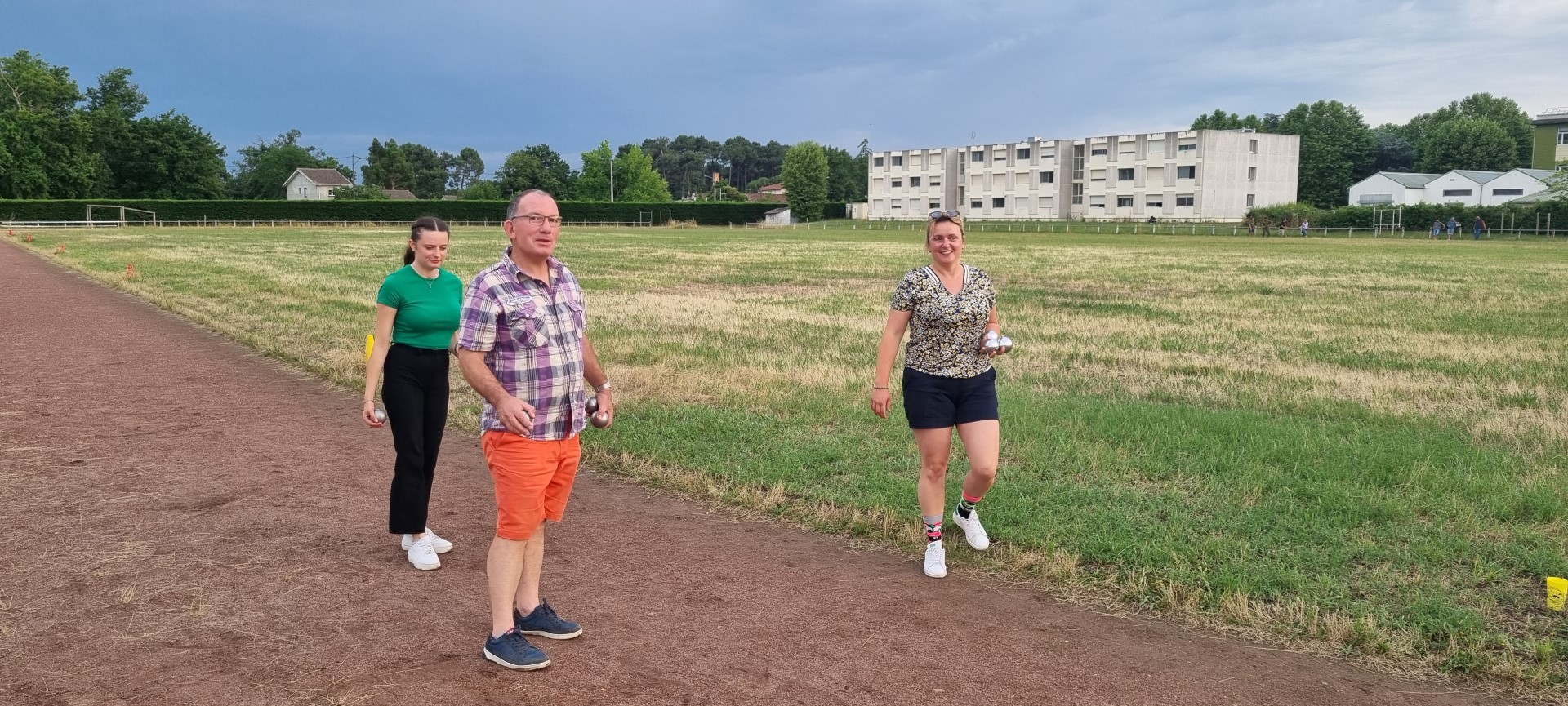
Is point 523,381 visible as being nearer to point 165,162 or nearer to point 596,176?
point 165,162

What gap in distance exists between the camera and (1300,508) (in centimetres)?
660

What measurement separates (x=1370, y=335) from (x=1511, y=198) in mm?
93592

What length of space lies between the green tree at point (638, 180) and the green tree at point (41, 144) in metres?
50.5

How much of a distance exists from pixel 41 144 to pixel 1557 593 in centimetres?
10084

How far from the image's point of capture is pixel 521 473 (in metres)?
4.12

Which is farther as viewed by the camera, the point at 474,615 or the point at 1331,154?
the point at 1331,154

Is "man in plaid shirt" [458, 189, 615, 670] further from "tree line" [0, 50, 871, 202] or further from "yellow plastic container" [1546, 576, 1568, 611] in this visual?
"tree line" [0, 50, 871, 202]

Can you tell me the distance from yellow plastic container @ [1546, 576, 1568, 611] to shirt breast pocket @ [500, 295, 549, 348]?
4.63 meters

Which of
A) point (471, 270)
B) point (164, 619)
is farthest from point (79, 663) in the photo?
point (471, 270)

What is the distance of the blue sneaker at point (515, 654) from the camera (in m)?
4.33

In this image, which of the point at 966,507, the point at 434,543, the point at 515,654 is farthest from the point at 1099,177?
the point at 515,654

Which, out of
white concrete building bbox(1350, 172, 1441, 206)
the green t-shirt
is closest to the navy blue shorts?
the green t-shirt

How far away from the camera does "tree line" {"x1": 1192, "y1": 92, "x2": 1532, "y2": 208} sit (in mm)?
113375

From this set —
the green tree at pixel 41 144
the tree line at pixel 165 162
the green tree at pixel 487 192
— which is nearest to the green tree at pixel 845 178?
the tree line at pixel 165 162
